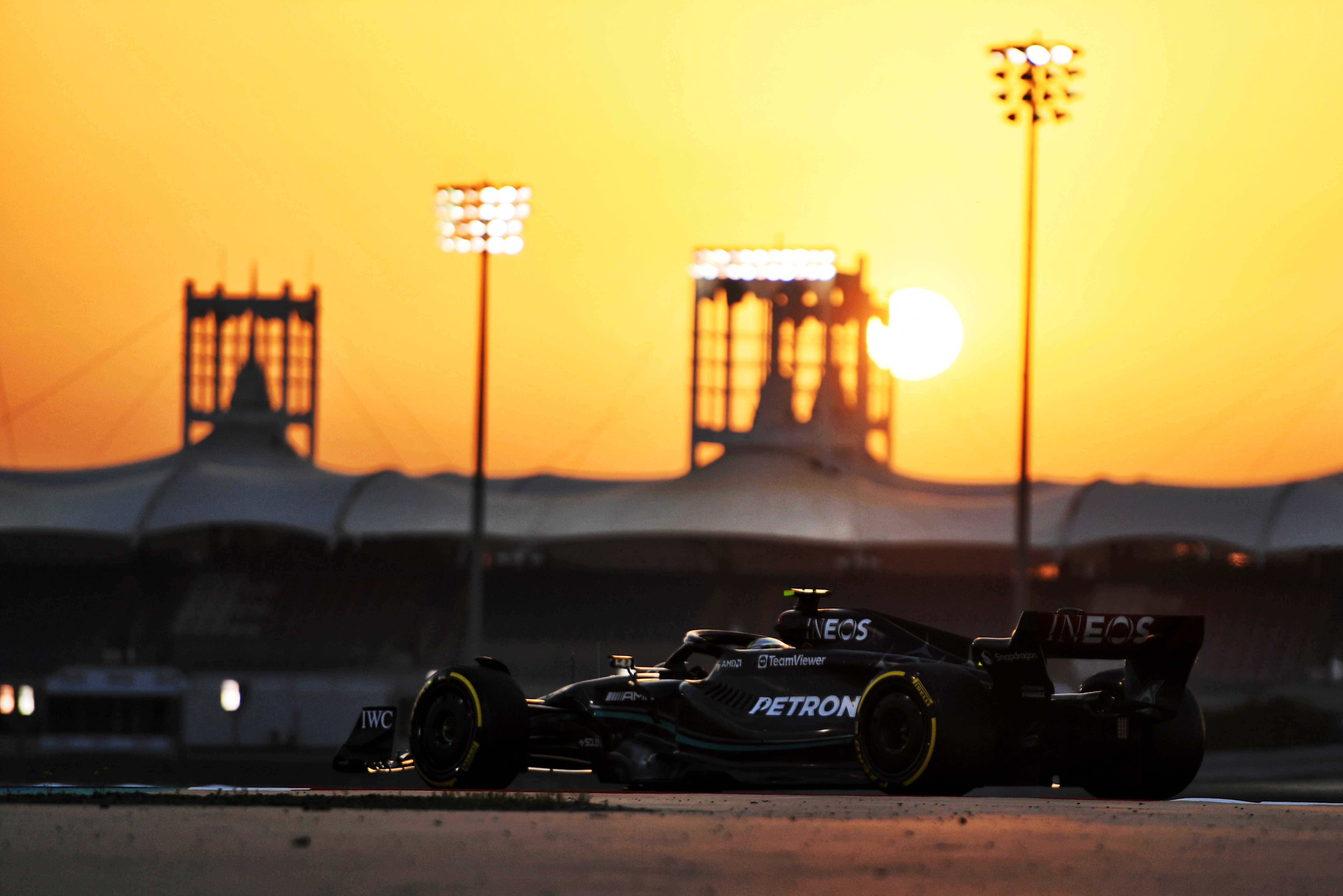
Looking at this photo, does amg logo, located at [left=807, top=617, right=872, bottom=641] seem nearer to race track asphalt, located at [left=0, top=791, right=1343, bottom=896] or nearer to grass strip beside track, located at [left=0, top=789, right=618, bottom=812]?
race track asphalt, located at [left=0, top=791, right=1343, bottom=896]

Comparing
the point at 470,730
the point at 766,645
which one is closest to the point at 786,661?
the point at 766,645

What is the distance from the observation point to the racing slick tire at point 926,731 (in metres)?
13.1

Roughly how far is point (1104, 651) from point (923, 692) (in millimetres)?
1499

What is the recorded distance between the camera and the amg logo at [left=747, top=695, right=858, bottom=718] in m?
13.8

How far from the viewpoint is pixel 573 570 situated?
3189 inches

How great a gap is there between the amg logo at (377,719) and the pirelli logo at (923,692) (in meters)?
4.64

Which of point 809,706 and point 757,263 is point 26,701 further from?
point 809,706

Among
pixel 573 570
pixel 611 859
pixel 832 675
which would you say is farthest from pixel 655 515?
pixel 611 859

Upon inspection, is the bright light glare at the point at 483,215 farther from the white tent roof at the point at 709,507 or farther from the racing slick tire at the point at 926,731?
the racing slick tire at the point at 926,731

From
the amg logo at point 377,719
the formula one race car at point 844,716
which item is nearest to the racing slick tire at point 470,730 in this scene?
the formula one race car at point 844,716

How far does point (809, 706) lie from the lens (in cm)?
1400

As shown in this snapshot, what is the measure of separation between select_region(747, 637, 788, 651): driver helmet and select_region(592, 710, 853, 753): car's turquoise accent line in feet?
2.73

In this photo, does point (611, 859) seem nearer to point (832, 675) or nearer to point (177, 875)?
point (177, 875)

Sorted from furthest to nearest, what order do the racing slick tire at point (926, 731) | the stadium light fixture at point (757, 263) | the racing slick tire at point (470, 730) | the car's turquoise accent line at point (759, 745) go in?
the stadium light fixture at point (757, 263)
the racing slick tire at point (470, 730)
the car's turquoise accent line at point (759, 745)
the racing slick tire at point (926, 731)
